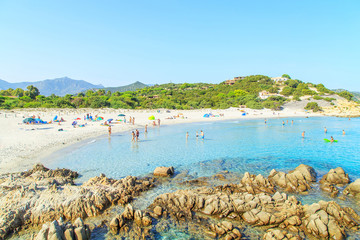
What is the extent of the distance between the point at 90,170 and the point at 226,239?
10677 mm

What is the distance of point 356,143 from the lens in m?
24.7

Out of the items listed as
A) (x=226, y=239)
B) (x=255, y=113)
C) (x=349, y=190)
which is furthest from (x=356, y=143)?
(x=255, y=113)

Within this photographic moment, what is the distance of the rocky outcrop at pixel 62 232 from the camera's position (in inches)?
255

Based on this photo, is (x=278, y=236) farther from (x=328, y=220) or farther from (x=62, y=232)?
(x=62, y=232)

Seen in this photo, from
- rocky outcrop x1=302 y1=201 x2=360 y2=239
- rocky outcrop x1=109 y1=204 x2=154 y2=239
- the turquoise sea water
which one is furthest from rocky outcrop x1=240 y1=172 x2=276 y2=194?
rocky outcrop x1=109 y1=204 x2=154 y2=239

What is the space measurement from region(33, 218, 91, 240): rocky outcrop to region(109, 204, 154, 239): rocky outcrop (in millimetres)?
1056

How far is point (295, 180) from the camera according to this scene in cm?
1191

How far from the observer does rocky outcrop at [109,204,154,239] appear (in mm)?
7730

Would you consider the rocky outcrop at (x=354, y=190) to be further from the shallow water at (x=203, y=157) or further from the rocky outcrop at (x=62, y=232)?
the rocky outcrop at (x=62, y=232)

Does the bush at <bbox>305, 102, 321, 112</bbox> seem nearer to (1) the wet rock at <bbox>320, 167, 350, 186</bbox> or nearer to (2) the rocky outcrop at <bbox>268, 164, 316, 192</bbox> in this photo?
(1) the wet rock at <bbox>320, 167, 350, 186</bbox>

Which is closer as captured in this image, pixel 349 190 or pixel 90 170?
pixel 349 190

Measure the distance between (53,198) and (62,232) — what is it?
3.18 m

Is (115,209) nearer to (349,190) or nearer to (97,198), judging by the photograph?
(97,198)

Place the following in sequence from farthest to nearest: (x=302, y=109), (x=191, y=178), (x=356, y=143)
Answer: (x=302, y=109), (x=356, y=143), (x=191, y=178)
